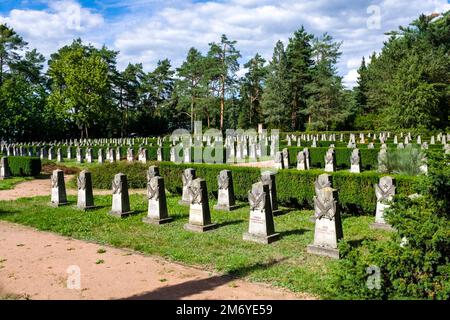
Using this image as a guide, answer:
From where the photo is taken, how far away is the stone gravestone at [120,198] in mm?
12375

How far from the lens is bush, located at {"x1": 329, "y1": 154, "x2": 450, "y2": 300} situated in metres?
4.44

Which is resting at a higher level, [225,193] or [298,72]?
[298,72]

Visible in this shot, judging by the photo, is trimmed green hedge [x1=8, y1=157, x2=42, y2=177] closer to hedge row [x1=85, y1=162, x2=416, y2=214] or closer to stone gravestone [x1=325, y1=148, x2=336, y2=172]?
hedge row [x1=85, y1=162, x2=416, y2=214]

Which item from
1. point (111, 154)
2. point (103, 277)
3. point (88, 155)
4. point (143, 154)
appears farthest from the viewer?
point (88, 155)

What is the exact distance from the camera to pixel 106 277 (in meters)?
7.27

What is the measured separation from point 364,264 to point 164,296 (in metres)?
3.18

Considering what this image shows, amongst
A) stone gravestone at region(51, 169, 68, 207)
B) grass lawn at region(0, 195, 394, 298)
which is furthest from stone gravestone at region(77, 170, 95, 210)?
stone gravestone at region(51, 169, 68, 207)

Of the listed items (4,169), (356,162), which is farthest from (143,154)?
(356,162)

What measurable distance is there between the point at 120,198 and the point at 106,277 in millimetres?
5335

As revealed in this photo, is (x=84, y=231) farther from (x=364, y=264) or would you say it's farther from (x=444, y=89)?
(x=444, y=89)

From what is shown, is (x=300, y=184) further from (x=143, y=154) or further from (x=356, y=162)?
(x=143, y=154)

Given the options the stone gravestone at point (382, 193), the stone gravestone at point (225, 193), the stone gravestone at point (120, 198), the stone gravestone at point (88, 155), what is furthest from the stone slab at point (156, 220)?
the stone gravestone at point (88, 155)

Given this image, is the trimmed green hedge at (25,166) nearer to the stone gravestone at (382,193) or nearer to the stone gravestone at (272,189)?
the stone gravestone at (272,189)

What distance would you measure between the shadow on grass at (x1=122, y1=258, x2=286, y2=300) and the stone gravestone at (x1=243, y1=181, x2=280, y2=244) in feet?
5.99
